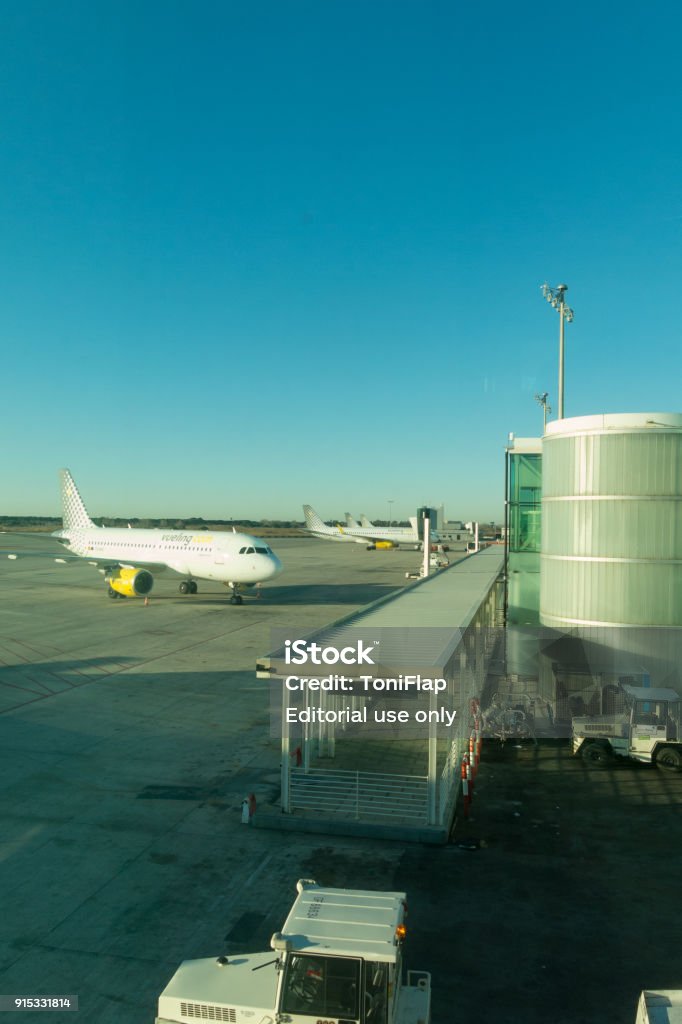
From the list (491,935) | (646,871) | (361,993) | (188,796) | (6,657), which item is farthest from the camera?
(6,657)

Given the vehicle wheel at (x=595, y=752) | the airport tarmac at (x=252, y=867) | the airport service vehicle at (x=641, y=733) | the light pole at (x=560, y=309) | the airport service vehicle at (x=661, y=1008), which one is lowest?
the airport tarmac at (x=252, y=867)

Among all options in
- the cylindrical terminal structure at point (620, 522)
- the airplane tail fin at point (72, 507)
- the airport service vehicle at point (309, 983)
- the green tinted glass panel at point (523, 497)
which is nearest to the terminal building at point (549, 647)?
the cylindrical terminal structure at point (620, 522)

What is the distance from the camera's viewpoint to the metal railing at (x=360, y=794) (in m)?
15.7

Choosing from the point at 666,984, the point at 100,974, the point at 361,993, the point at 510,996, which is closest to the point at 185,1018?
the point at 361,993

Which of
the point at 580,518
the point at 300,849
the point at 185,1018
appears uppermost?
the point at 580,518

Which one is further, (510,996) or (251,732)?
(251,732)

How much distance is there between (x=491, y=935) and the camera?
11.2 meters

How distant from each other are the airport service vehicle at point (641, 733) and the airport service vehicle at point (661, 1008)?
11904 mm

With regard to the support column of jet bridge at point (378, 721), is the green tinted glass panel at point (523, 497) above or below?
above

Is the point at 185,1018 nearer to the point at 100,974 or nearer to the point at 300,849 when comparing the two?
the point at 100,974

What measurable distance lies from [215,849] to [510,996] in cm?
634

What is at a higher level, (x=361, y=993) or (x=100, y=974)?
(x=361, y=993)

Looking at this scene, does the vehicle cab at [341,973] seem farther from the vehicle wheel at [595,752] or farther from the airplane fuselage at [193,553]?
the airplane fuselage at [193,553]

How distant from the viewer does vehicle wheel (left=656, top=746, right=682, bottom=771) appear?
18619 mm
